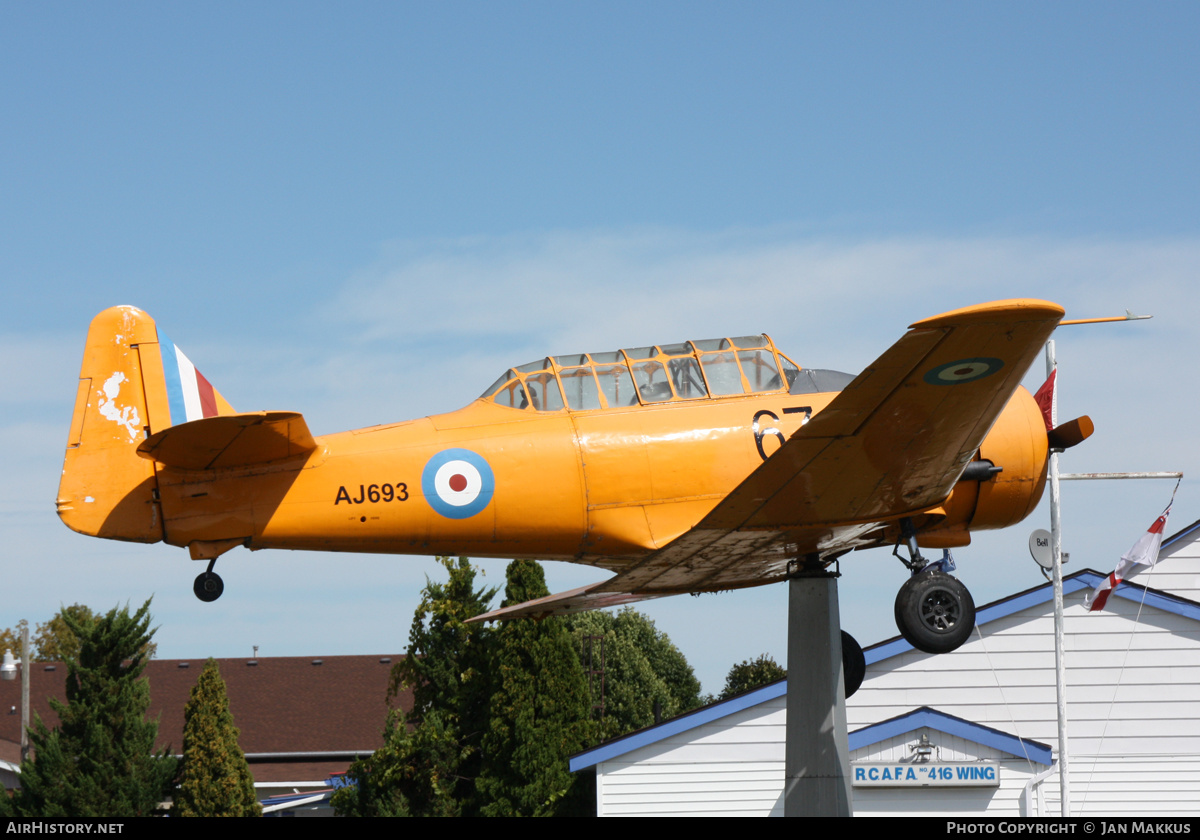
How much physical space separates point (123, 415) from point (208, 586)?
186cm

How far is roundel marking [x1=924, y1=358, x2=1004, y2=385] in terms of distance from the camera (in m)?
7.27

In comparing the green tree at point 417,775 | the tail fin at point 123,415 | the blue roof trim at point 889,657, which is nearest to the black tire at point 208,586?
the tail fin at point 123,415

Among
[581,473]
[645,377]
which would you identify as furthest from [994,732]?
[581,473]

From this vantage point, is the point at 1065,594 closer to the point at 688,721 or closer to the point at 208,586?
the point at 688,721

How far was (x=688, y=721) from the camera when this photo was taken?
1864 cm

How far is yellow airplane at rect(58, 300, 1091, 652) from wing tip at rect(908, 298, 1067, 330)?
5.29 feet

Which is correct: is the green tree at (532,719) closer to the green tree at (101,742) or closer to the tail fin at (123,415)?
the green tree at (101,742)

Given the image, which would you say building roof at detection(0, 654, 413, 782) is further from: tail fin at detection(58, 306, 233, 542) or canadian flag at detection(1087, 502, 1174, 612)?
tail fin at detection(58, 306, 233, 542)

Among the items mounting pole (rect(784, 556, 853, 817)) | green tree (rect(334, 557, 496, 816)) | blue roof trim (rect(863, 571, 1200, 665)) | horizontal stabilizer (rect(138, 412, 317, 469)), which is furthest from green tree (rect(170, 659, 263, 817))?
mounting pole (rect(784, 556, 853, 817))
